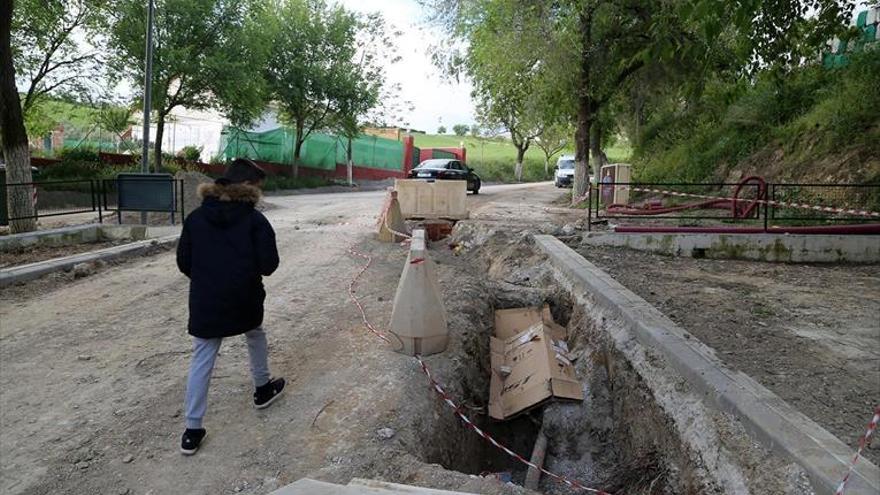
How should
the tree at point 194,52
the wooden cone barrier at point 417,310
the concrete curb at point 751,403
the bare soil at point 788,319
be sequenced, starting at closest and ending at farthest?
the concrete curb at point 751,403
the bare soil at point 788,319
the wooden cone barrier at point 417,310
the tree at point 194,52

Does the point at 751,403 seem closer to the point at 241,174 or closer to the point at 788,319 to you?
the point at 788,319

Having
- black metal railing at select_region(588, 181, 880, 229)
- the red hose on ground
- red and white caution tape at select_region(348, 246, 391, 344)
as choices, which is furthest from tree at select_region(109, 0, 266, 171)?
the red hose on ground

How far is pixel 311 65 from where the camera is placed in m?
29.1

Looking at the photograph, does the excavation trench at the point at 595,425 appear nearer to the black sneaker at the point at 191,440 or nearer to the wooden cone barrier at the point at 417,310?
the wooden cone barrier at the point at 417,310

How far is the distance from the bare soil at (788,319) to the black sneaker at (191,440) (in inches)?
149

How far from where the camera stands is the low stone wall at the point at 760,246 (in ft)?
30.6

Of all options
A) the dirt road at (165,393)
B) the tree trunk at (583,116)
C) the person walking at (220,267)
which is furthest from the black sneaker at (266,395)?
the tree trunk at (583,116)

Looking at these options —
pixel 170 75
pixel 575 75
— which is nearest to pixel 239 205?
pixel 575 75

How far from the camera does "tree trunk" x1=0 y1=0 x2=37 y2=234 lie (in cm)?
1088

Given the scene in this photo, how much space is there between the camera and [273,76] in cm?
2872

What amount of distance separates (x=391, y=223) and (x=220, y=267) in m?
7.70

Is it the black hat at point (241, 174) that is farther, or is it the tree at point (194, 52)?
the tree at point (194, 52)

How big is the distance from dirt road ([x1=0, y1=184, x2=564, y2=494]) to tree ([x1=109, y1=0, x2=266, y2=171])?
15137mm

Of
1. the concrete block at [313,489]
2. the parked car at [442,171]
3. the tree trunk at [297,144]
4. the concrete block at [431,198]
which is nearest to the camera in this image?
the concrete block at [313,489]
